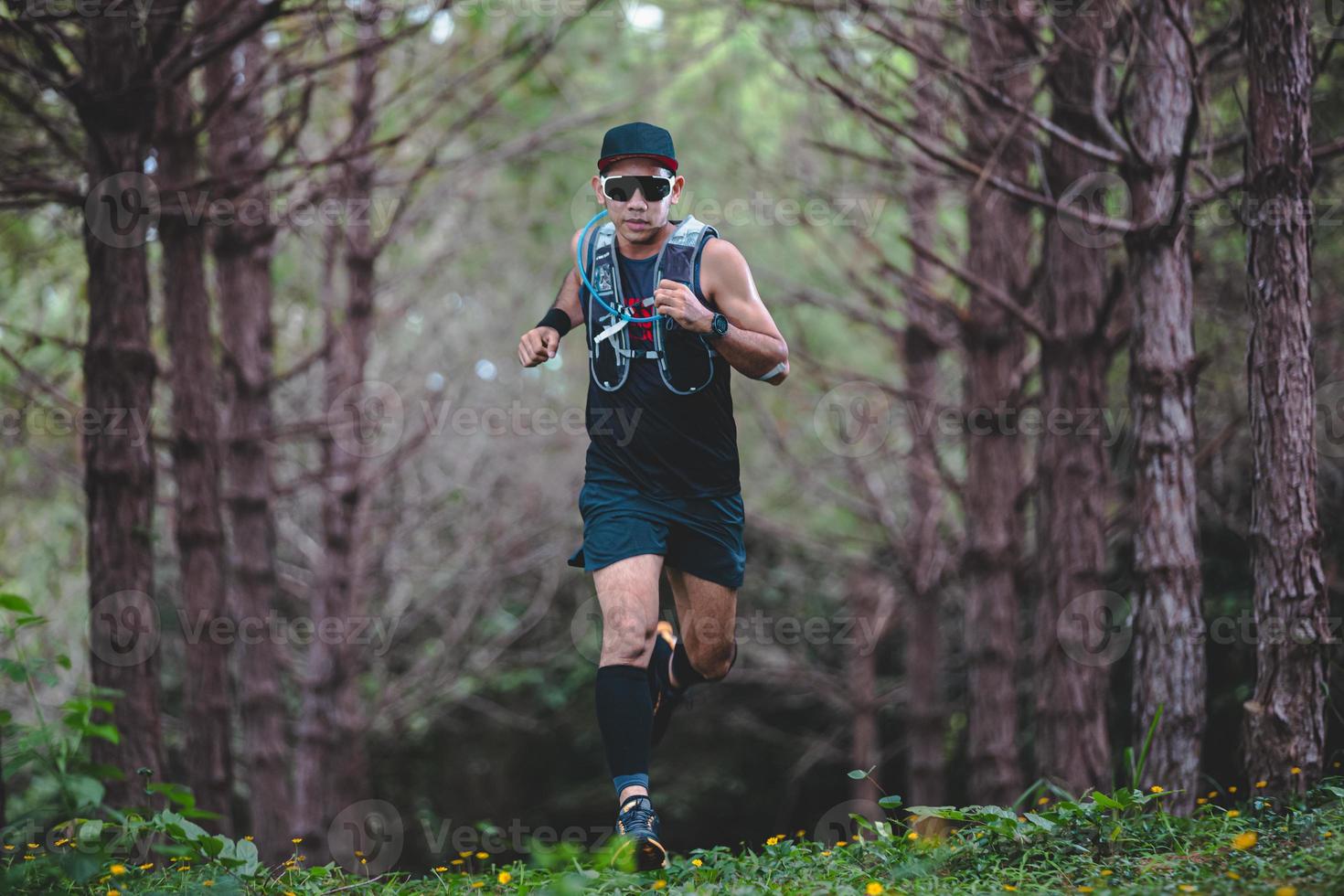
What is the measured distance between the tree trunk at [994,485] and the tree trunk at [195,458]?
5096 mm

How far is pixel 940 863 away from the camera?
3.90 meters

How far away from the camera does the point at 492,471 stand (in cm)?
1518

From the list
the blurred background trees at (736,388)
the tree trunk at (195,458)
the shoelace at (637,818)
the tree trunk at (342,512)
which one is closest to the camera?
the shoelace at (637,818)

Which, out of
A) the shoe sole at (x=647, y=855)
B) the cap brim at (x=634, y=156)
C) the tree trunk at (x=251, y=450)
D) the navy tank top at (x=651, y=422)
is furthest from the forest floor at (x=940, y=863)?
the tree trunk at (x=251, y=450)

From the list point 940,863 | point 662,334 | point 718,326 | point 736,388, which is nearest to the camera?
point 940,863

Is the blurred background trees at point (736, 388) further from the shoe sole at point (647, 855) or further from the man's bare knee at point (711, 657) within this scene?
the shoe sole at point (647, 855)

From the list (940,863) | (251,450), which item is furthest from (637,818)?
(251,450)

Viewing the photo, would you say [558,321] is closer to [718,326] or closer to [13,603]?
[718,326]

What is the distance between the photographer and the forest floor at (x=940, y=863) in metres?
3.55

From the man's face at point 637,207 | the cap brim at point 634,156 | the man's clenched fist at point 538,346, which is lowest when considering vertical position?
the man's clenched fist at point 538,346

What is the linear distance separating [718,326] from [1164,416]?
2.30 meters

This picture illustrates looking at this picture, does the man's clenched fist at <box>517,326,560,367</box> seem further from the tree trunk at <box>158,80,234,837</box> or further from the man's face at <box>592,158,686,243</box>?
the tree trunk at <box>158,80,234,837</box>

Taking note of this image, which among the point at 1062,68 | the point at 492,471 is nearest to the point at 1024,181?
the point at 1062,68

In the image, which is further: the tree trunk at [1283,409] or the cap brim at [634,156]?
the tree trunk at [1283,409]
